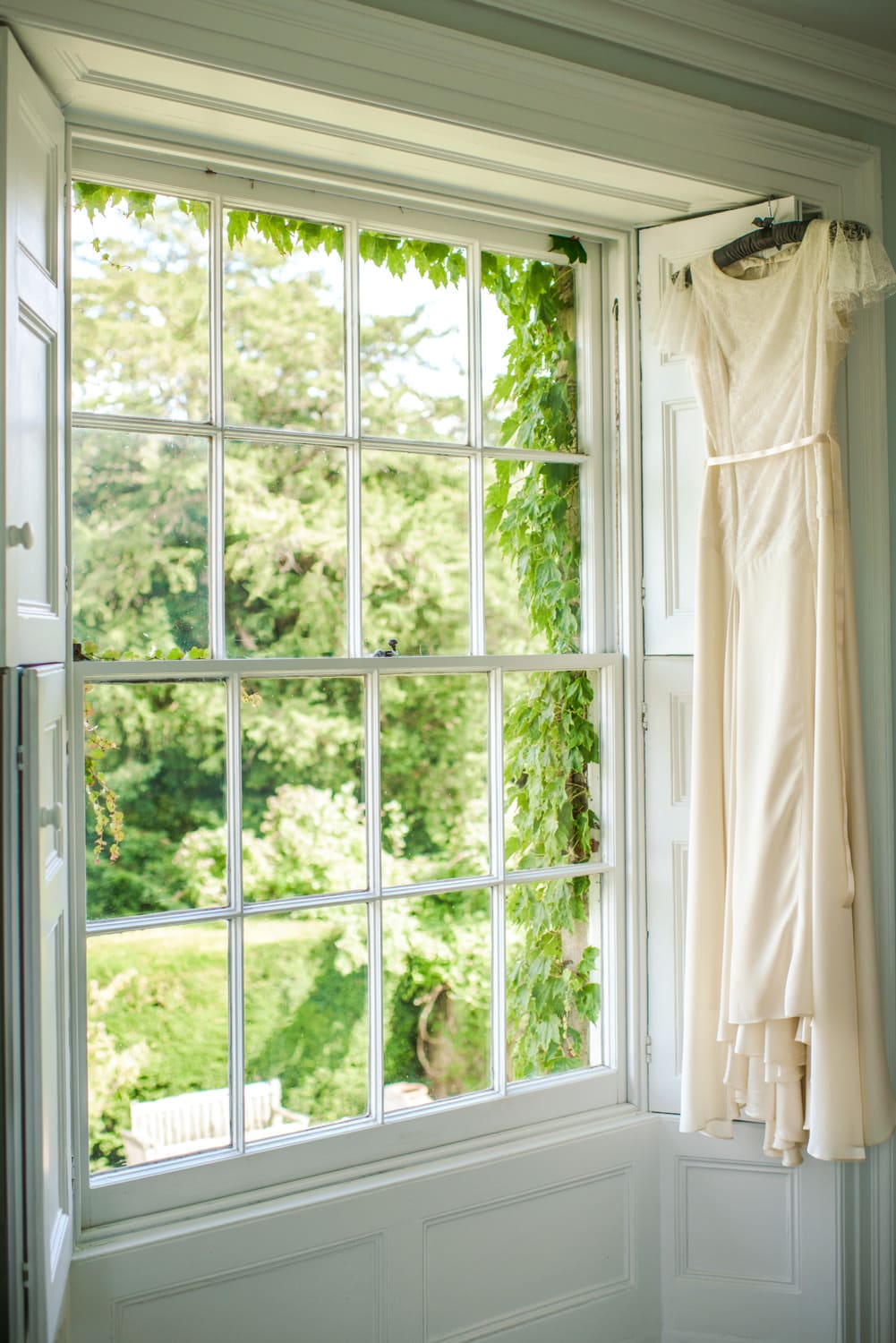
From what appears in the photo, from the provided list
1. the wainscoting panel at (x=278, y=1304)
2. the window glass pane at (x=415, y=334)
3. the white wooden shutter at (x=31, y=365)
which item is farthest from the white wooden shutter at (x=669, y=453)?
the wainscoting panel at (x=278, y=1304)

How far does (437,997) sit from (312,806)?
62 centimetres

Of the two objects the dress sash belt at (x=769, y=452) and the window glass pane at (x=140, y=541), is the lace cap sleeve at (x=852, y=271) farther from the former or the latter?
the window glass pane at (x=140, y=541)

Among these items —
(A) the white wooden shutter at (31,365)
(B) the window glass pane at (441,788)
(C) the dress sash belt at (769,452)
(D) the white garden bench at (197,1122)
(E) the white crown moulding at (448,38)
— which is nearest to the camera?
(A) the white wooden shutter at (31,365)

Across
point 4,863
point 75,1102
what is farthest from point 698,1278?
point 4,863

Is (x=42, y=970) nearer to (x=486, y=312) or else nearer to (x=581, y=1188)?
(x=581, y=1188)

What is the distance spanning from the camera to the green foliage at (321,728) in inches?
69.9

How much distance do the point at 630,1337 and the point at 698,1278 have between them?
196 millimetres

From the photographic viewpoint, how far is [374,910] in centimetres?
195

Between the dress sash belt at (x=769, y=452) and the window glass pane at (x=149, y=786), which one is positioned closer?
the window glass pane at (x=149, y=786)

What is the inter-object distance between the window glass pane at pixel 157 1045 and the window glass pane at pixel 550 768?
2.34ft

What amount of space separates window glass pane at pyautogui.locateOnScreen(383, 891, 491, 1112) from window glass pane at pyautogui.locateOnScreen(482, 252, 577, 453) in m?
1.06

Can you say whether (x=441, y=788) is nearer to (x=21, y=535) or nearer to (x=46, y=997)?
(x=46, y=997)

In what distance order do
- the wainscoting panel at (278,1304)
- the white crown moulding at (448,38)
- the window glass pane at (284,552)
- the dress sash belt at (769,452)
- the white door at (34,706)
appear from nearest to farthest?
the white door at (34,706), the white crown moulding at (448,38), the wainscoting panel at (278,1304), the dress sash belt at (769,452), the window glass pane at (284,552)

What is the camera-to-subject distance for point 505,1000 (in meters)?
2.12
